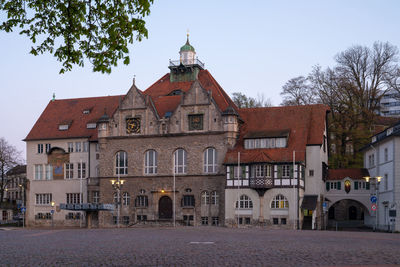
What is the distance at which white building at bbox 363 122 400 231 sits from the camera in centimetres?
5588

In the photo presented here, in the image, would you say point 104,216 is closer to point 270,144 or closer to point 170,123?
point 170,123

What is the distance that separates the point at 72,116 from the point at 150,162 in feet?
45.6

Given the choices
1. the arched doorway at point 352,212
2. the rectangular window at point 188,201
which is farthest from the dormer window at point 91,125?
the arched doorway at point 352,212

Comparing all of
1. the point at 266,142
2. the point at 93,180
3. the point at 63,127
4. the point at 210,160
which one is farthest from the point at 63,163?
the point at 266,142

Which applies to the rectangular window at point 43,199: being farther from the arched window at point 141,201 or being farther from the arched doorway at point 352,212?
the arched doorway at point 352,212

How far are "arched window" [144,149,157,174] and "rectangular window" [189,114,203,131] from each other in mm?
4900

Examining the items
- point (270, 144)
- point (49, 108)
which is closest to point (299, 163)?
point (270, 144)

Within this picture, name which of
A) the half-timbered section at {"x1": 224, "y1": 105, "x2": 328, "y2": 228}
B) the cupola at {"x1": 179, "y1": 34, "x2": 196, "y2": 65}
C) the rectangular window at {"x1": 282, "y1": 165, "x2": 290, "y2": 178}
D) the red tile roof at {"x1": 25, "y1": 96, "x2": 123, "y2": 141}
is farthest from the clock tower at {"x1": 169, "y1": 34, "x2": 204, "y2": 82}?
the rectangular window at {"x1": 282, "y1": 165, "x2": 290, "y2": 178}

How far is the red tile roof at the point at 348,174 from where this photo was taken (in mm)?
65250

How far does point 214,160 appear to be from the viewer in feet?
210

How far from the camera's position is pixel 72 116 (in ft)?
246

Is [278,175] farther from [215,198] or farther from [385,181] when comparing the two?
[385,181]

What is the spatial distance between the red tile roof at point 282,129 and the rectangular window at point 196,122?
14.1ft

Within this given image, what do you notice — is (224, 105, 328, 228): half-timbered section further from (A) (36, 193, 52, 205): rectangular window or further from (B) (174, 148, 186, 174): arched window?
(A) (36, 193, 52, 205): rectangular window
